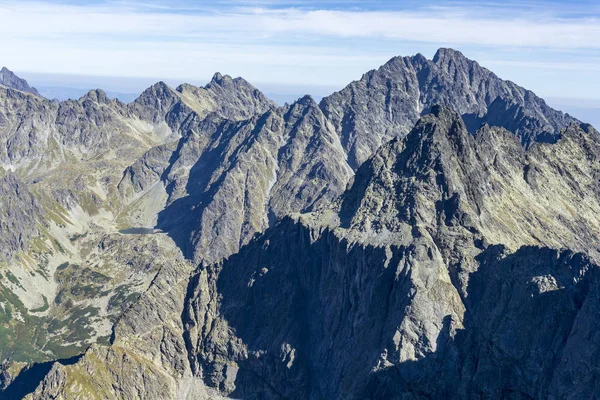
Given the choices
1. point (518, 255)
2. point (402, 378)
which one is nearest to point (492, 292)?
point (518, 255)

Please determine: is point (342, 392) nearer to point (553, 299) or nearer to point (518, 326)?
point (518, 326)

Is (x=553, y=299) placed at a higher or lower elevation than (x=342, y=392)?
higher

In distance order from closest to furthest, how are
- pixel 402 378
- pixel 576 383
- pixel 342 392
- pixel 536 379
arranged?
pixel 576 383 → pixel 536 379 → pixel 402 378 → pixel 342 392

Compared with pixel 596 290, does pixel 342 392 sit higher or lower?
lower

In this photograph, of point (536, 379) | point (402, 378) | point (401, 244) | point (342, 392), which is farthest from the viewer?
point (401, 244)

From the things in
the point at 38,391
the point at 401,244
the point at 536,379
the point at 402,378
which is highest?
the point at 401,244

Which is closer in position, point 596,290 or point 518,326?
point 596,290

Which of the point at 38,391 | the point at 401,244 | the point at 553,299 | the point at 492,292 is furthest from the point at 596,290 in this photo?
the point at 38,391

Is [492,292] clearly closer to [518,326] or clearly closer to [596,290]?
[518,326]

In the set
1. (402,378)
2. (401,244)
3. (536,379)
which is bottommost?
(402,378)
